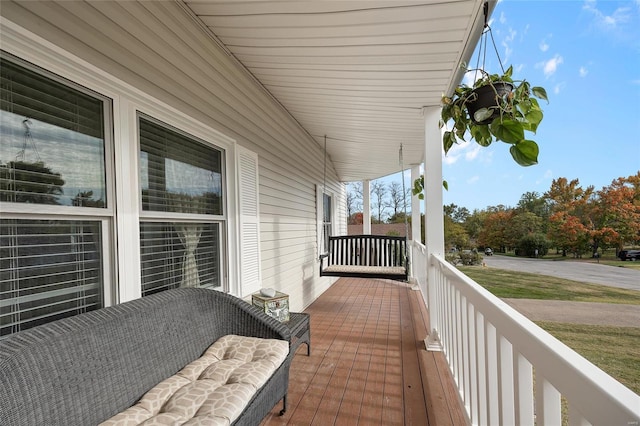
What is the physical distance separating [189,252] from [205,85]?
1.28m

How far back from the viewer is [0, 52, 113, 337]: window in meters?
1.14

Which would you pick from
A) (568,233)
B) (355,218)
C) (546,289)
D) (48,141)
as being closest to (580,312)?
(546,289)

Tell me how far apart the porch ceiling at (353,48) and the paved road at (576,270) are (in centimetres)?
156

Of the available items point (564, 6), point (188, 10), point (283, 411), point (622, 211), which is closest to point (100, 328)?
point (283, 411)

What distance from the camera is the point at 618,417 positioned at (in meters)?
0.53

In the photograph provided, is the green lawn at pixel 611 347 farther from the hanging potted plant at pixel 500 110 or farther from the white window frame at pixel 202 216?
the white window frame at pixel 202 216

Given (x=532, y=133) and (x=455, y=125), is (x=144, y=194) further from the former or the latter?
(x=532, y=133)

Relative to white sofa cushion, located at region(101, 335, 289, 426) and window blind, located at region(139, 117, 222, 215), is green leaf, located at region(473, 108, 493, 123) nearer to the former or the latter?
white sofa cushion, located at region(101, 335, 289, 426)

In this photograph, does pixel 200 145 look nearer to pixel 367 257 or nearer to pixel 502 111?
pixel 502 111

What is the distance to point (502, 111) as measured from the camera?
133 cm

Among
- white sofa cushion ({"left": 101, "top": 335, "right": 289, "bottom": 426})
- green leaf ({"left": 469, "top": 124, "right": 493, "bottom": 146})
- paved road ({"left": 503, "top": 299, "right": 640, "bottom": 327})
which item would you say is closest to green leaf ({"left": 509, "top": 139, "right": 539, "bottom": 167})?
green leaf ({"left": 469, "top": 124, "right": 493, "bottom": 146})

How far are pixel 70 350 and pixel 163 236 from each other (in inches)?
34.0

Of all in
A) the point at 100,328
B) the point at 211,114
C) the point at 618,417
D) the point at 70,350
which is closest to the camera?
the point at 618,417

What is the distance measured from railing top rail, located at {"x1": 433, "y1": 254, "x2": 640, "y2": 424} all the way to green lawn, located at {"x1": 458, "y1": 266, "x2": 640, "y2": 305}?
76 centimetres
